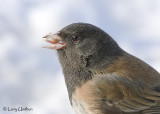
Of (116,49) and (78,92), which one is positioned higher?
(116,49)

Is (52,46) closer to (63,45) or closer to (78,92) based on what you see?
(63,45)

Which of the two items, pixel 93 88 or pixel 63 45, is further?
pixel 63 45

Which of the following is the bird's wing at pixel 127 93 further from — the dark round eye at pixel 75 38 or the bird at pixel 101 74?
the dark round eye at pixel 75 38

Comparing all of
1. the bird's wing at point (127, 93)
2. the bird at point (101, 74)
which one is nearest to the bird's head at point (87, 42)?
the bird at point (101, 74)

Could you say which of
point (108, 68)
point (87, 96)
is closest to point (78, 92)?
point (87, 96)

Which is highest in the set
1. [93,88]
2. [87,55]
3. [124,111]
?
[87,55]

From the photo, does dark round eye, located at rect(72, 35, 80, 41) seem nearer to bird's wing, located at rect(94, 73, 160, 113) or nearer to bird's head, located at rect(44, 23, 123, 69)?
bird's head, located at rect(44, 23, 123, 69)

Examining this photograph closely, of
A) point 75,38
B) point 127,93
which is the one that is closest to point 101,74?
point 127,93

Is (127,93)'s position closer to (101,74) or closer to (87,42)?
(101,74)
